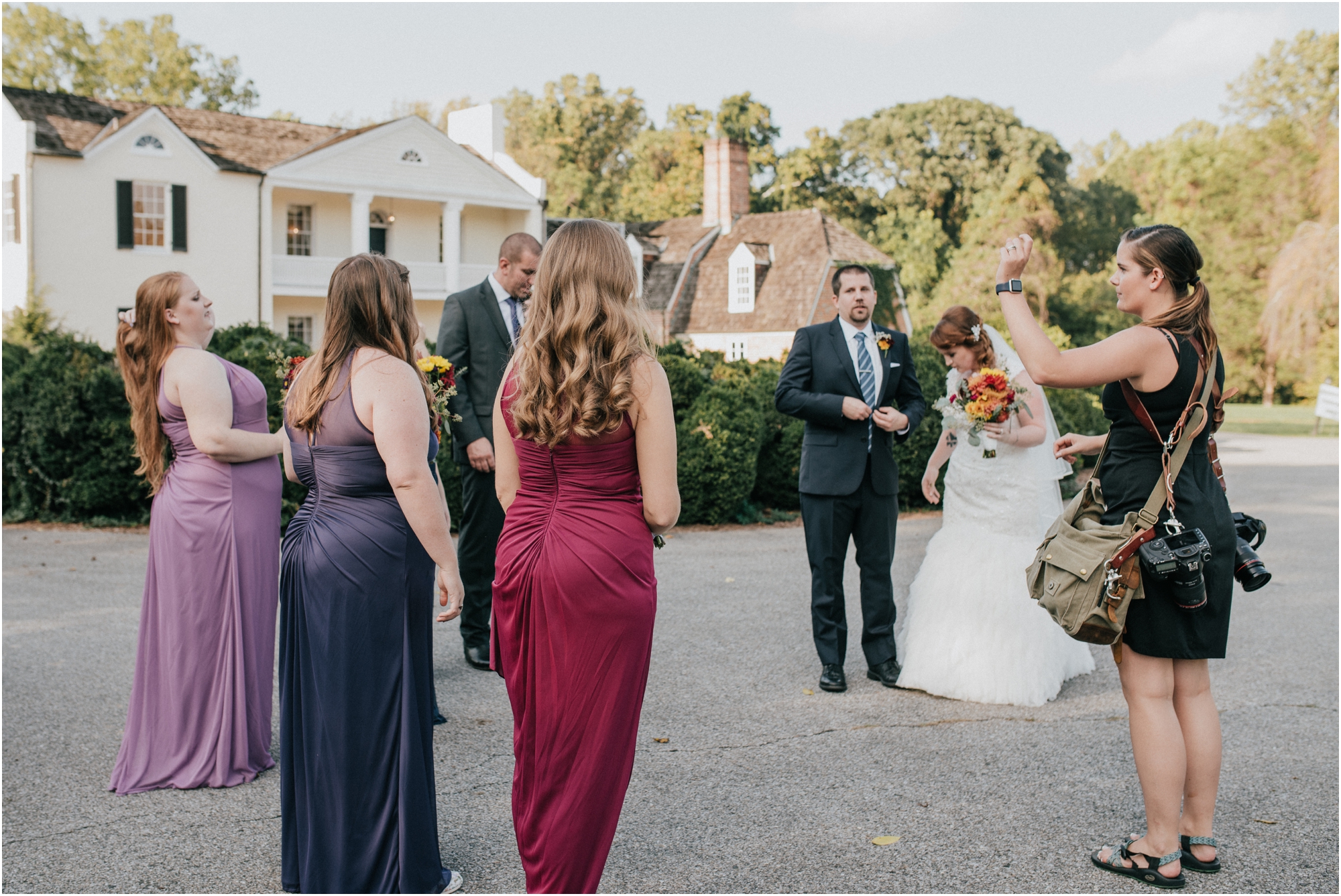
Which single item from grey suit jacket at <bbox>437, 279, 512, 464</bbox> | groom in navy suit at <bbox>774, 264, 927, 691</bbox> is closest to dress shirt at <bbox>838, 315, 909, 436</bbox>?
groom in navy suit at <bbox>774, 264, 927, 691</bbox>

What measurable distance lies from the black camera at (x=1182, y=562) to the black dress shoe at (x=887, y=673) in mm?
2628

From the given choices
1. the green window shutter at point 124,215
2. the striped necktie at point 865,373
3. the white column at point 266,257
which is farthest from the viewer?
the white column at point 266,257

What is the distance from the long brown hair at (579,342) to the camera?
2.92 metres

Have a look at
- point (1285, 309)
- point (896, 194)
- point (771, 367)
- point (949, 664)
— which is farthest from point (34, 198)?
point (896, 194)

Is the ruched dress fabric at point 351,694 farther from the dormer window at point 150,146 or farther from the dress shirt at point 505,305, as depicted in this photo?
the dormer window at point 150,146

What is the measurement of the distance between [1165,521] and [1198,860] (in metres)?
1.27

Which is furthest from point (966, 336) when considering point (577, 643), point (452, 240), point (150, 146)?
point (452, 240)

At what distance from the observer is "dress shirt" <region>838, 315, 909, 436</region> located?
6074mm

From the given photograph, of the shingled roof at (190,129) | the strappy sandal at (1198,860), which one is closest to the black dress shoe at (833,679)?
the strappy sandal at (1198,860)

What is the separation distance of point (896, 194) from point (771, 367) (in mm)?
39702

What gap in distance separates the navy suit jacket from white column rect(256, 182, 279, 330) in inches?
922

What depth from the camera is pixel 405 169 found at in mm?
29031

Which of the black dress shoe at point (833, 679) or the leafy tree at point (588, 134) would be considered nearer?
the black dress shoe at point (833, 679)

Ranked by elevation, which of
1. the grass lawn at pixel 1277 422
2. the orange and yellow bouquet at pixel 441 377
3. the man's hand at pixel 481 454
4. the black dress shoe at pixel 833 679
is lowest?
the grass lawn at pixel 1277 422
